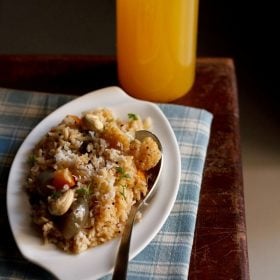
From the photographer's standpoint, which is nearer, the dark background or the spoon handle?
the spoon handle

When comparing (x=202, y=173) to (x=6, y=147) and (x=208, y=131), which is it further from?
(x=6, y=147)

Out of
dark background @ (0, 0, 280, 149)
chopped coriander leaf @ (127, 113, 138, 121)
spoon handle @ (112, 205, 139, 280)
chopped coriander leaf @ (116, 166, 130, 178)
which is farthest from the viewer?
dark background @ (0, 0, 280, 149)

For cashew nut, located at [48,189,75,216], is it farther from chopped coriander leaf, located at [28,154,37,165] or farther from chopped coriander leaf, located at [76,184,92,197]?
chopped coriander leaf, located at [28,154,37,165]

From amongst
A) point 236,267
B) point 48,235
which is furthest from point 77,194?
point 236,267

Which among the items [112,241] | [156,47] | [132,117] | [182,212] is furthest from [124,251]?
[156,47]

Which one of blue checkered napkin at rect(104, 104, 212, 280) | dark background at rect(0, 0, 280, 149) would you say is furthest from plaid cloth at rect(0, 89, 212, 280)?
dark background at rect(0, 0, 280, 149)

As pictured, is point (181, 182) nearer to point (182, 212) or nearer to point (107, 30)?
point (182, 212)

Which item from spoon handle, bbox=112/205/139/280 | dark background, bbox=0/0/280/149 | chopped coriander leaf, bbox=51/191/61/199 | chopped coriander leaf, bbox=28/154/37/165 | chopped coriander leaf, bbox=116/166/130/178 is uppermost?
chopped coriander leaf, bbox=51/191/61/199
